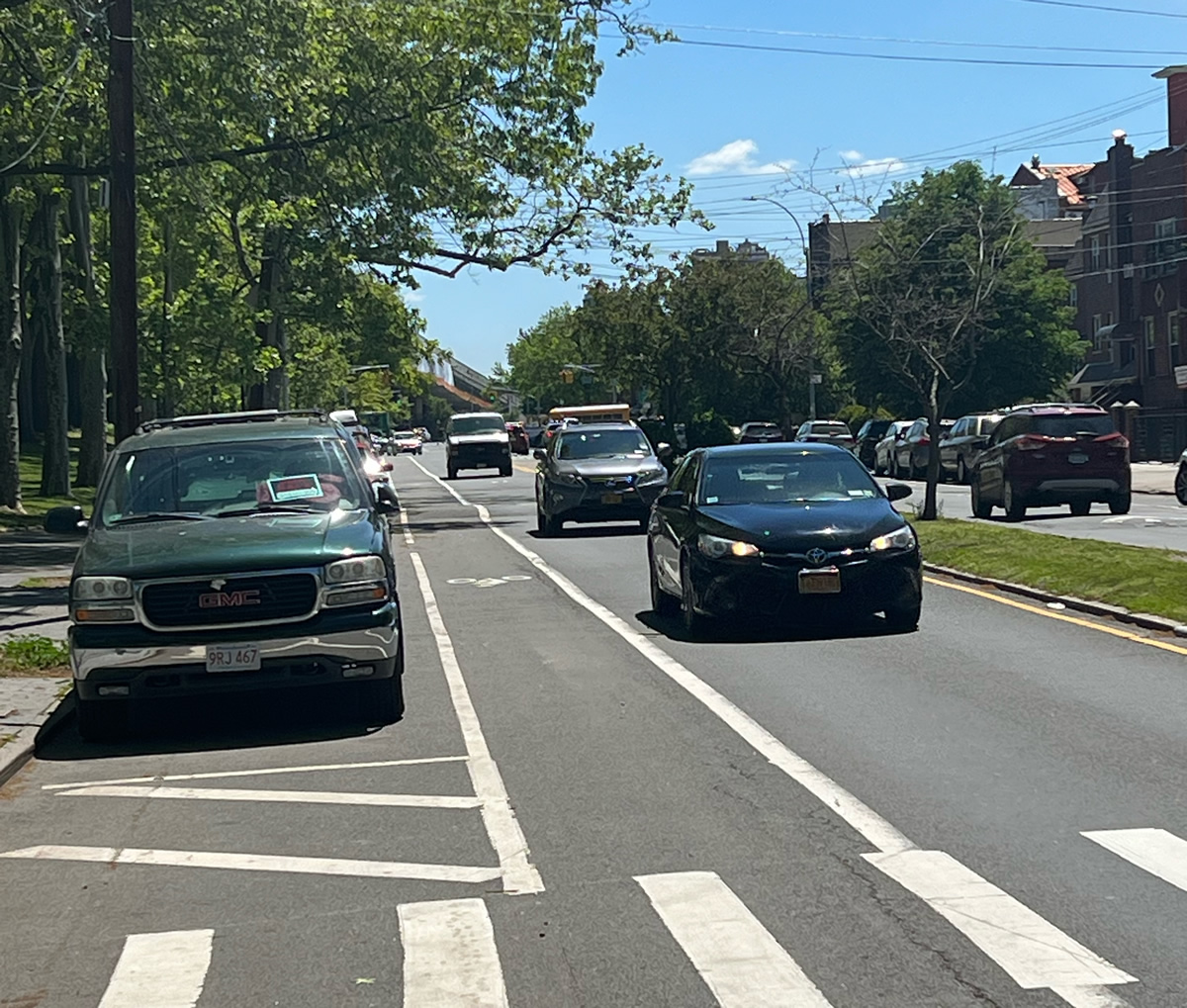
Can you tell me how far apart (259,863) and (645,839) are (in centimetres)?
160

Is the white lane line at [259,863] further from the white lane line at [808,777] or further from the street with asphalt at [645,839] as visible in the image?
the white lane line at [808,777]

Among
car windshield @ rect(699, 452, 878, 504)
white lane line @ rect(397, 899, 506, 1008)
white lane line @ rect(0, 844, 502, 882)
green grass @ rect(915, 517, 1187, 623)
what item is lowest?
white lane line @ rect(0, 844, 502, 882)

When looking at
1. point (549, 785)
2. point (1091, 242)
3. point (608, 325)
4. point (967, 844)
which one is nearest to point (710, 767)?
point (549, 785)

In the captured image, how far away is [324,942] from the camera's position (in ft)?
19.7

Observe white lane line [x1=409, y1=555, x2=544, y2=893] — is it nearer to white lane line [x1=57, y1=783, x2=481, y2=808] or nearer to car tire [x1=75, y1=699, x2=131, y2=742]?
white lane line [x1=57, y1=783, x2=481, y2=808]

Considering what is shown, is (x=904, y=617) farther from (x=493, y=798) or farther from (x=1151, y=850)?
(x=1151, y=850)

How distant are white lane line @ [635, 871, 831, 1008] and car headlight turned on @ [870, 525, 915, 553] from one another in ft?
22.8

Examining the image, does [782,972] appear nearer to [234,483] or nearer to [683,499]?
[234,483]

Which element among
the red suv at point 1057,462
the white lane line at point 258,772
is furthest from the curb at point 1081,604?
the red suv at point 1057,462

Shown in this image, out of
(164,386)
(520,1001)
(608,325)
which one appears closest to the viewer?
(520,1001)

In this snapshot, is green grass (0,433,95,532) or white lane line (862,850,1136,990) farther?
green grass (0,433,95,532)

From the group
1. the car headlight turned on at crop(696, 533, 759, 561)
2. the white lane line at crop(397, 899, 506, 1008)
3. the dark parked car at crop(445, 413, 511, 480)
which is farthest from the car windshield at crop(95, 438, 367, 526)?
the dark parked car at crop(445, 413, 511, 480)

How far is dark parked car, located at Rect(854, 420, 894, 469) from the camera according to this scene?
5297 cm

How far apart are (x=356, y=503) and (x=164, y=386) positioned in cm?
2910
